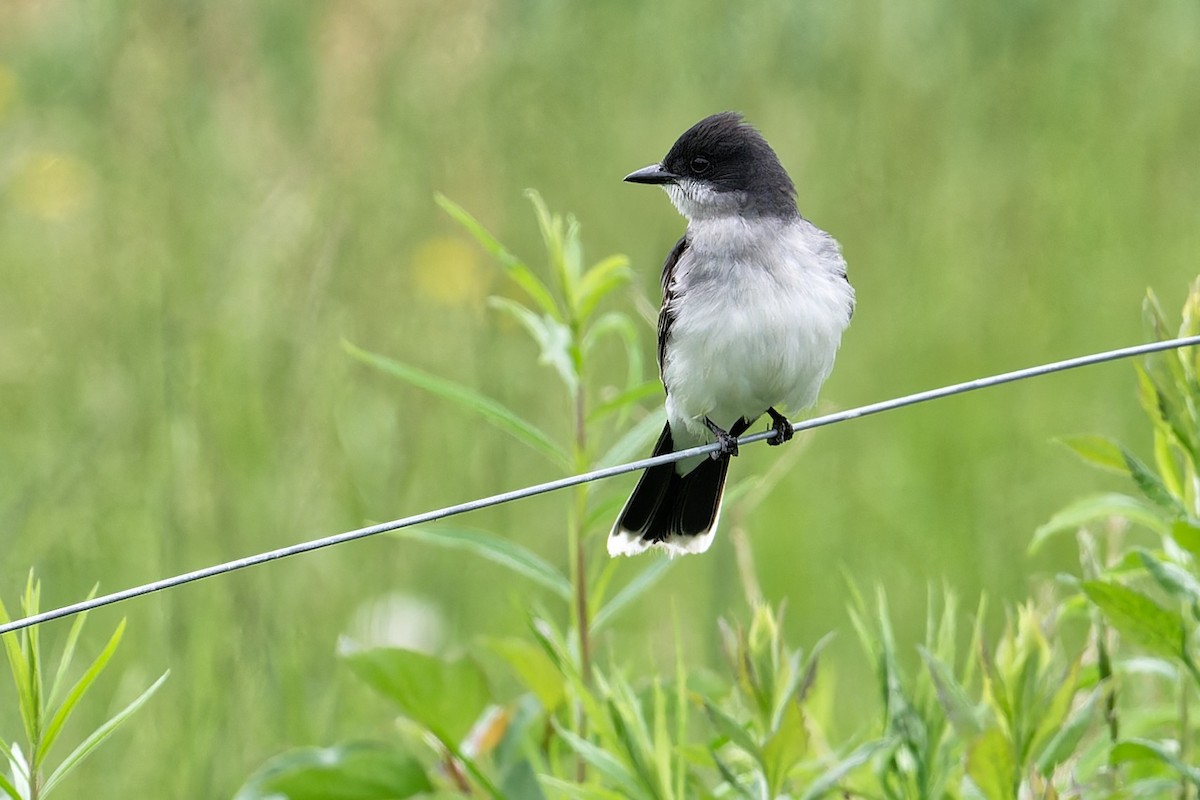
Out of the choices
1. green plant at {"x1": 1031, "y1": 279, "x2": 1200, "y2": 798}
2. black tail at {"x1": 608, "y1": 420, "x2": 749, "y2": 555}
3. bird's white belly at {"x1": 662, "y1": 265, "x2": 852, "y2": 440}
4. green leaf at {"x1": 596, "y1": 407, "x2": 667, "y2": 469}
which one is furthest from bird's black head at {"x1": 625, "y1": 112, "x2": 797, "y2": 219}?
green plant at {"x1": 1031, "y1": 279, "x2": 1200, "y2": 798}

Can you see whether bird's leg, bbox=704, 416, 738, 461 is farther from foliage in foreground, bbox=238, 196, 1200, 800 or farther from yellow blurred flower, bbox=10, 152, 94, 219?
yellow blurred flower, bbox=10, 152, 94, 219

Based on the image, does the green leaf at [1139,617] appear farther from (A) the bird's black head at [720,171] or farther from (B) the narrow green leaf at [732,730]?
(A) the bird's black head at [720,171]

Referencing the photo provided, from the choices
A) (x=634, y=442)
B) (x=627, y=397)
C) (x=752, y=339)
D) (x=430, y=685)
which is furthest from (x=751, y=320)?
(x=430, y=685)

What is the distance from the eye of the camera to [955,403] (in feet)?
18.1

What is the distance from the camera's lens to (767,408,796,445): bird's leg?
3.90 metres

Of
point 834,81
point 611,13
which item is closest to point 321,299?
point 834,81

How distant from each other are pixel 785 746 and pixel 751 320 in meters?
1.64

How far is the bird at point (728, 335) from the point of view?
380 cm

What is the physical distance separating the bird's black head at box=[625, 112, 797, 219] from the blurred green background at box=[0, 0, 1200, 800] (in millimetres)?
860

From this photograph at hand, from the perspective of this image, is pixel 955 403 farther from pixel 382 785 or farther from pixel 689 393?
pixel 382 785

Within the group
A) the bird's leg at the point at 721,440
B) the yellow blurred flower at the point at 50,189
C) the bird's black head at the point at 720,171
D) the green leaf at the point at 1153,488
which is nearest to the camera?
the green leaf at the point at 1153,488

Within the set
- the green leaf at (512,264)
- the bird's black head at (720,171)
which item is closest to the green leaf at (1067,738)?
the green leaf at (512,264)

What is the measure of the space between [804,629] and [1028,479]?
Answer: 40.8 inches

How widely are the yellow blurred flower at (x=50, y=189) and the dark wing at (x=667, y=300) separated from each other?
7.76ft
